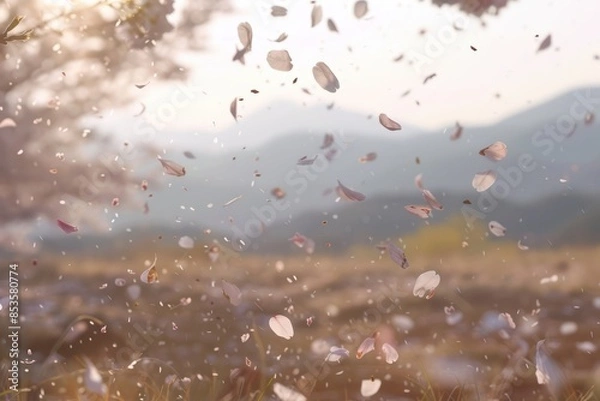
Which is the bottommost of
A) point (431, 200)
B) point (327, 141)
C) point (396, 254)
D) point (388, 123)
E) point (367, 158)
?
point (367, 158)

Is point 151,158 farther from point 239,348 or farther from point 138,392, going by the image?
point 138,392

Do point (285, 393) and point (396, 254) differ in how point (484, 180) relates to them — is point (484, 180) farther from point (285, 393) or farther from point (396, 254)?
point (285, 393)

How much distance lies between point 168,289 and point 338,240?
1384mm

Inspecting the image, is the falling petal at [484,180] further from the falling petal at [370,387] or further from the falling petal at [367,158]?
the falling petal at [370,387]

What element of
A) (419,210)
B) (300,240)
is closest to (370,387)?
(419,210)

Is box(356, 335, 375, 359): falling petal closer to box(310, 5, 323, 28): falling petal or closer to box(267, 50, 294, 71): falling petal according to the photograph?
box(267, 50, 294, 71): falling petal

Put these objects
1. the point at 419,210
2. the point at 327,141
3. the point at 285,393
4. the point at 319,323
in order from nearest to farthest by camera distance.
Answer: the point at 285,393, the point at 419,210, the point at 327,141, the point at 319,323

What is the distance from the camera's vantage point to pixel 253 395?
313 cm

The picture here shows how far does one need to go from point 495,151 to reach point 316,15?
969 millimetres

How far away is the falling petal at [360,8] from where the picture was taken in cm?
361

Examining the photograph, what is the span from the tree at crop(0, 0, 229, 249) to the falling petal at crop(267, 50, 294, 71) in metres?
3.16

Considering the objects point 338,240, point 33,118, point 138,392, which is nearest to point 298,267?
point 338,240

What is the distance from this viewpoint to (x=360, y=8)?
3.60 metres

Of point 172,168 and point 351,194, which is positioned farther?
point 172,168
